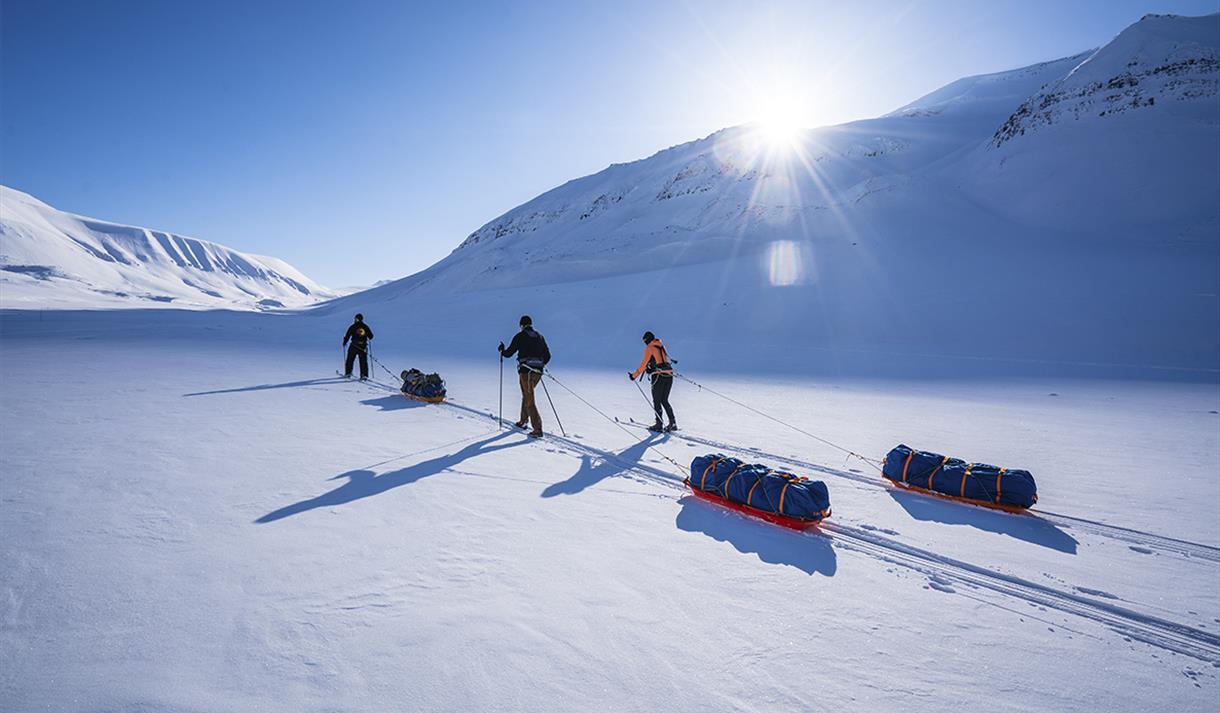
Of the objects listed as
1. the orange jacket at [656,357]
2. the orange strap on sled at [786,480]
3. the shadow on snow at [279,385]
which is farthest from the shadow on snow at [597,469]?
the shadow on snow at [279,385]

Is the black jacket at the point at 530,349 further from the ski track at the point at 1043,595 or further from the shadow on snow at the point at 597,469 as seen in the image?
the ski track at the point at 1043,595

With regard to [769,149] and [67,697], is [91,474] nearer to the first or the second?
[67,697]

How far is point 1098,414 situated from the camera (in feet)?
40.0

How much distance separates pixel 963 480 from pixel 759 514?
2.99 metres

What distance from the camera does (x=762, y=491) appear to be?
608 centimetres

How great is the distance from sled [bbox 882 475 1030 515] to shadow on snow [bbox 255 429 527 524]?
6.19m

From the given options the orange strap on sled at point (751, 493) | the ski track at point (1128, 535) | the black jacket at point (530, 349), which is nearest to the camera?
the ski track at point (1128, 535)

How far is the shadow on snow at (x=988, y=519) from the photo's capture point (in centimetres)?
579

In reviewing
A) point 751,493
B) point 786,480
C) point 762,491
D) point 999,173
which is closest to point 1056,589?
point 786,480

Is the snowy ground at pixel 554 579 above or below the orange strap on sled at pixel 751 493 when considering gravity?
below

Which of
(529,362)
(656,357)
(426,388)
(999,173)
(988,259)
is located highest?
(999,173)

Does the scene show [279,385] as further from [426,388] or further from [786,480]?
[786,480]

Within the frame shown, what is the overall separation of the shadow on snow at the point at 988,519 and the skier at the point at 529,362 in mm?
6042

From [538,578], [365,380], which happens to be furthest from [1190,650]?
[365,380]
